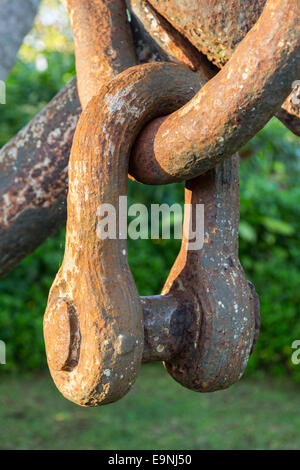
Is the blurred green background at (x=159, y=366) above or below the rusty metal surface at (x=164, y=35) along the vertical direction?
below

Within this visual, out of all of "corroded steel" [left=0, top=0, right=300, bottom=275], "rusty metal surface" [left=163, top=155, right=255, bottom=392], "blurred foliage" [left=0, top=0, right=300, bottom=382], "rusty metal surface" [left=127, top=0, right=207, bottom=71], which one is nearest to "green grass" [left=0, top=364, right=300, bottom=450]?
"blurred foliage" [left=0, top=0, right=300, bottom=382]

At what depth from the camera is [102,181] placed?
0.65 meters

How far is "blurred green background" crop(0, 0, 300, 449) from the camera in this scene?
305cm

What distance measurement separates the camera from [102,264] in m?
0.66

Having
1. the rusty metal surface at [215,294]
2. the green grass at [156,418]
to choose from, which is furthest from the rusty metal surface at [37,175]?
the green grass at [156,418]

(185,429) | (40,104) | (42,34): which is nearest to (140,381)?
(185,429)

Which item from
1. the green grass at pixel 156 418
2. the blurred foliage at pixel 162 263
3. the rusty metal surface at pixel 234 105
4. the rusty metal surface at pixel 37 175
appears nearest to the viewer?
the rusty metal surface at pixel 234 105

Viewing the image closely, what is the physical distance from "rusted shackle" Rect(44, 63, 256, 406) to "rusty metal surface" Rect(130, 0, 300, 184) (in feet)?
0.15

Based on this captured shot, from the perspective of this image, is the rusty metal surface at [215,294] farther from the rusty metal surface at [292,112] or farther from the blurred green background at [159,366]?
the blurred green background at [159,366]

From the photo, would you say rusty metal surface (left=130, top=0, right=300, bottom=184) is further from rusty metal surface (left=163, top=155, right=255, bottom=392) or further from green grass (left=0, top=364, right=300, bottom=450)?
green grass (left=0, top=364, right=300, bottom=450)

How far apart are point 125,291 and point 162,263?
3.28 metres

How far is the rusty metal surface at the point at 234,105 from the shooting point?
0.57 meters

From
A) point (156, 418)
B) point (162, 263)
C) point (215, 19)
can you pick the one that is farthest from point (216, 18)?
point (162, 263)

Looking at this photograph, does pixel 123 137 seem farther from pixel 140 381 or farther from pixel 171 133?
pixel 140 381
